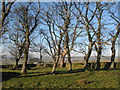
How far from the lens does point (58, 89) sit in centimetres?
773

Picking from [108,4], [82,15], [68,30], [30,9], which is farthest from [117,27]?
[30,9]

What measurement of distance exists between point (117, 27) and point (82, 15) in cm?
654

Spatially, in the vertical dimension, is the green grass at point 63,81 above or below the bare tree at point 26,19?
below

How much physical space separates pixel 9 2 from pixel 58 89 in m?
9.05

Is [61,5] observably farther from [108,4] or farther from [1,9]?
[1,9]

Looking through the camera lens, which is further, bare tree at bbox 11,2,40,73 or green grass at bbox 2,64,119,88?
bare tree at bbox 11,2,40,73

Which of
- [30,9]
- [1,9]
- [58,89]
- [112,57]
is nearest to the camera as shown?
[58,89]

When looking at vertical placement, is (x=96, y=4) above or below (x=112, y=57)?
above

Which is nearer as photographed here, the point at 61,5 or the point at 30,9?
the point at 30,9

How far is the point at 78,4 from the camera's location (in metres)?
18.2

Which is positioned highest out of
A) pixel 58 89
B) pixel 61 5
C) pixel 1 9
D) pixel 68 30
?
pixel 61 5

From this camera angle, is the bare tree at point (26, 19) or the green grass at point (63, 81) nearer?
the green grass at point (63, 81)

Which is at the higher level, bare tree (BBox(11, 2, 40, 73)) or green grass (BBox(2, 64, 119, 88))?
bare tree (BBox(11, 2, 40, 73))

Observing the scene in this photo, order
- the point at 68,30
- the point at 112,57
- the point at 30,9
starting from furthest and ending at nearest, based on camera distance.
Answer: the point at 112,57 → the point at 30,9 → the point at 68,30
